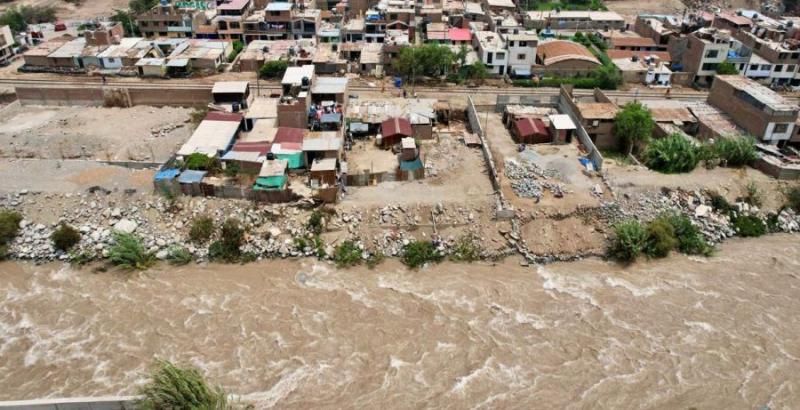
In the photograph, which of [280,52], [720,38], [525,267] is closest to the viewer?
[525,267]

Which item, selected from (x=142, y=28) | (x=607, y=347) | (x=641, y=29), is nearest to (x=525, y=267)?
(x=607, y=347)

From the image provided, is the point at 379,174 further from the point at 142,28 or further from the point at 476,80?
the point at 142,28

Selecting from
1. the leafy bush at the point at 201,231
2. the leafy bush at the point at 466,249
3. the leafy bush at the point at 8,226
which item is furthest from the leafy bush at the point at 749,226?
the leafy bush at the point at 8,226

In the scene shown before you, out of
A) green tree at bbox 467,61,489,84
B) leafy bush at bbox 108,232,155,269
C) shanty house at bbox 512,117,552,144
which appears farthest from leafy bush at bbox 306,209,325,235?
green tree at bbox 467,61,489,84

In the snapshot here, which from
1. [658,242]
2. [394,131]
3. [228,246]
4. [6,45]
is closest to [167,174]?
[228,246]

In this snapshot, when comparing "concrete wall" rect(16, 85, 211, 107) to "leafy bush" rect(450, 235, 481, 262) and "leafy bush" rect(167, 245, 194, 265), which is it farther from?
"leafy bush" rect(450, 235, 481, 262)

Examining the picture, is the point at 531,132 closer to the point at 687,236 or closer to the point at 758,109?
the point at 687,236
